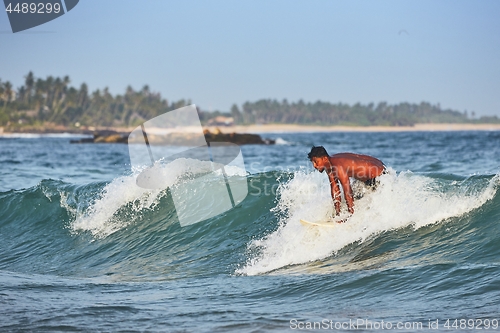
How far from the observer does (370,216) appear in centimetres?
825

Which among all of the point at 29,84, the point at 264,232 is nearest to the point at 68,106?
the point at 29,84

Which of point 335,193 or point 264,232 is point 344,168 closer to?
point 335,193

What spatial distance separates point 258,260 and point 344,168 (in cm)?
159

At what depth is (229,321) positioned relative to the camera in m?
5.38

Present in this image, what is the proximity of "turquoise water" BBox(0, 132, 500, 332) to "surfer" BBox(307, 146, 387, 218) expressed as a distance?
283 millimetres

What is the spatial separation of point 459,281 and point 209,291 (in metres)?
2.56

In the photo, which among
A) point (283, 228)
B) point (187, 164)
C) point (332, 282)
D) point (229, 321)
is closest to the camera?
point (229, 321)

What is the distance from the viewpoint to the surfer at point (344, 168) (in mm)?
7332

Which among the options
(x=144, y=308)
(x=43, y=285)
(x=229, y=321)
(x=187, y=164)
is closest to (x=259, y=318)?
(x=229, y=321)

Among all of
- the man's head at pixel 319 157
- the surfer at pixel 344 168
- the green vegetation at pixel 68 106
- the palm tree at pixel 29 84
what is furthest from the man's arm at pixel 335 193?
the palm tree at pixel 29 84

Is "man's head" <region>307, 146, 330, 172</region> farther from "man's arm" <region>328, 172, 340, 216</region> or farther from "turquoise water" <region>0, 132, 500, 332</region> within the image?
"turquoise water" <region>0, 132, 500, 332</region>

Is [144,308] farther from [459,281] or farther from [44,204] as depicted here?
[44,204]

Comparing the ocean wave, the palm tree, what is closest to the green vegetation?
the palm tree

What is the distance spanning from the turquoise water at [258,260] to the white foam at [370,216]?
2 cm
